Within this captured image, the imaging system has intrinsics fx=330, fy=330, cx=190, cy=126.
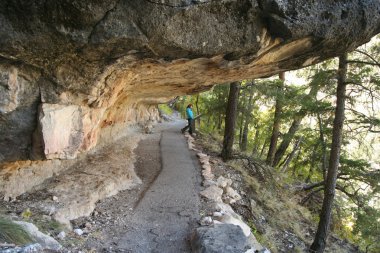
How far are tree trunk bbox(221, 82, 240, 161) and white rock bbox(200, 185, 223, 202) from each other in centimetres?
353

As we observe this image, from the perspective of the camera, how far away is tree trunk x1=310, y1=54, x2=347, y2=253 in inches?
345

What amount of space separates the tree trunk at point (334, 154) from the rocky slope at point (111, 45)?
3.76 ft

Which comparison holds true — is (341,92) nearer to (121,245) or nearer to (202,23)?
(202,23)

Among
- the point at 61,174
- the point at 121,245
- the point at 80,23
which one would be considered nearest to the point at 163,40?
the point at 80,23

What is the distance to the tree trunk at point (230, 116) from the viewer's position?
1212 cm

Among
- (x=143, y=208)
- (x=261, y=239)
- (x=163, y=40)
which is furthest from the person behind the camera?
(x=261, y=239)

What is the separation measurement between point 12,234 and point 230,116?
8.86 metres

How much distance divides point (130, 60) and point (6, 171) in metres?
3.31

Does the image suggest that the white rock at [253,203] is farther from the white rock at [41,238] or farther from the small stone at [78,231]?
the white rock at [41,238]

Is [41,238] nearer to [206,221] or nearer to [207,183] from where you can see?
[206,221]

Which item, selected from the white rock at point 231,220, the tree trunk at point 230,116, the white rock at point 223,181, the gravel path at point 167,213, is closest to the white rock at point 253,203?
the white rock at point 223,181

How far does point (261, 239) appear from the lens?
27.2ft

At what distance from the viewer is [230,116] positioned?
12266 millimetres

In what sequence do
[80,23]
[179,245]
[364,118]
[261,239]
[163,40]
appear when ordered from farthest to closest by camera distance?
[364,118] → [261,239] → [179,245] → [163,40] → [80,23]
